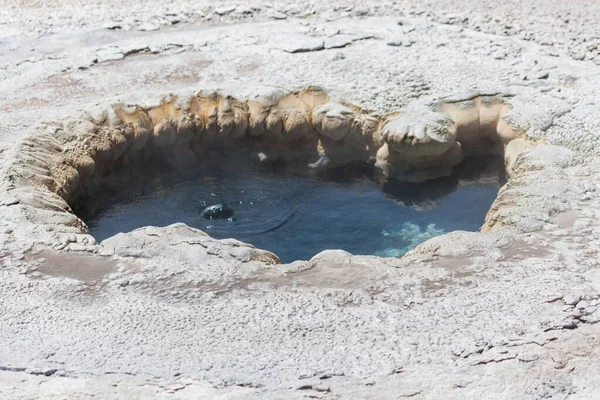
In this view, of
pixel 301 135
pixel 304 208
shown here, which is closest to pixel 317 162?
pixel 301 135

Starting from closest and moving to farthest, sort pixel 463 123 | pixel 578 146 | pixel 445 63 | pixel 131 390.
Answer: pixel 131 390, pixel 578 146, pixel 463 123, pixel 445 63

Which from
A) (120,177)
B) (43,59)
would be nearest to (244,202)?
(120,177)

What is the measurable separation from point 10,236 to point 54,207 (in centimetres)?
46

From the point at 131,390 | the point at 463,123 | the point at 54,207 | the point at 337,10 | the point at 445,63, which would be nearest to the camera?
the point at 131,390

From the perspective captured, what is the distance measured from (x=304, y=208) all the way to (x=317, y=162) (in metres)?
0.50

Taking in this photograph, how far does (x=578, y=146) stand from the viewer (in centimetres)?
474

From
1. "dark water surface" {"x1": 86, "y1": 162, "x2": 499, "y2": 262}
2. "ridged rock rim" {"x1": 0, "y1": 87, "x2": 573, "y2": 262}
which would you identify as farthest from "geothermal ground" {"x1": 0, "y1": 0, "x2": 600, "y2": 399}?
"dark water surface" {"x1": 86, "y1": 162, "x2": 499, "y2": 262}

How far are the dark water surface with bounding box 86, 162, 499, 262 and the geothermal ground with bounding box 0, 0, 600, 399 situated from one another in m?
0.23

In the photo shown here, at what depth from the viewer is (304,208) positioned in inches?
212

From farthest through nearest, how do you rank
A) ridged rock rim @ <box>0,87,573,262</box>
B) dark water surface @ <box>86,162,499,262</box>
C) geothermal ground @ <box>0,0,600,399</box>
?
dark water surface @ <box>86,162,499,262</box>
ridged rock rim @ <box>0,87,573,262</box>
geothermal ground @ <box>0,0,600,399</box>

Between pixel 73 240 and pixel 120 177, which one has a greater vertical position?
pixel 73 240

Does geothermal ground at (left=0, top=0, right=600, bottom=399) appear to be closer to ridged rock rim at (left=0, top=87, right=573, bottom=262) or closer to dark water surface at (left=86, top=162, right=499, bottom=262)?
ridged rock rim at (left=0, top=87, right=573, bottom=262)

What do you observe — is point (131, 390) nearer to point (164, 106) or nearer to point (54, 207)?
point (54, 207)

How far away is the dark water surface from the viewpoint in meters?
5.01
